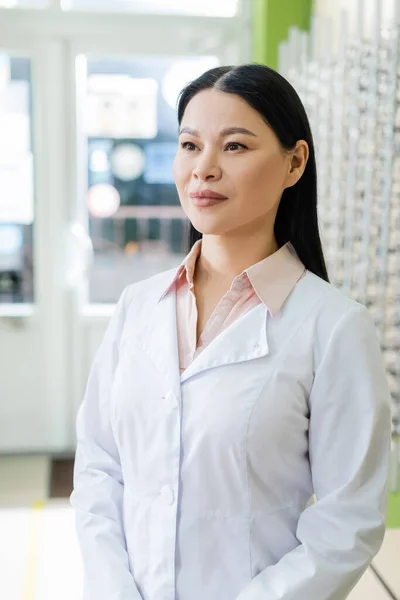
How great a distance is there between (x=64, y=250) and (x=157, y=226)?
0.55 m

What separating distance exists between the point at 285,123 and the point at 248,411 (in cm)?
42

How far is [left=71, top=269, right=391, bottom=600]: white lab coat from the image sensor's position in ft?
3.37

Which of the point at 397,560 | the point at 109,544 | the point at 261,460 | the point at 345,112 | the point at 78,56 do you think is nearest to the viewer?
the point at 261,460

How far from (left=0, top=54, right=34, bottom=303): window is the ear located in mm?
3117

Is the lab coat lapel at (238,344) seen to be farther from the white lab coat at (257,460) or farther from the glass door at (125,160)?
the glass door at (125,160)

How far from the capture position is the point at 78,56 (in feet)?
13.0

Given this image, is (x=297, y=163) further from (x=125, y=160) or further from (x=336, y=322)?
(x=125, y=160)

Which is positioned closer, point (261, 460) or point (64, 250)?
point (261, 460)

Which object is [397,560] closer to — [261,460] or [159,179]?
[261,460]

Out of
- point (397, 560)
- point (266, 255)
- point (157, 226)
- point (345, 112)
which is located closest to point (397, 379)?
point (397, 560)

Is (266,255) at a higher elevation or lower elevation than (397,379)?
higher

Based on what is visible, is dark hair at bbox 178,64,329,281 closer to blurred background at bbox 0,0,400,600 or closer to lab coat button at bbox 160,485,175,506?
lab coat button at bbox 160,485,175,506

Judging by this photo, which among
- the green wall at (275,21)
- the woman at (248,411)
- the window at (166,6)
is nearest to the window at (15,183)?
the window at (166,6)

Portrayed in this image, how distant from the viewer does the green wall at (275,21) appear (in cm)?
385
